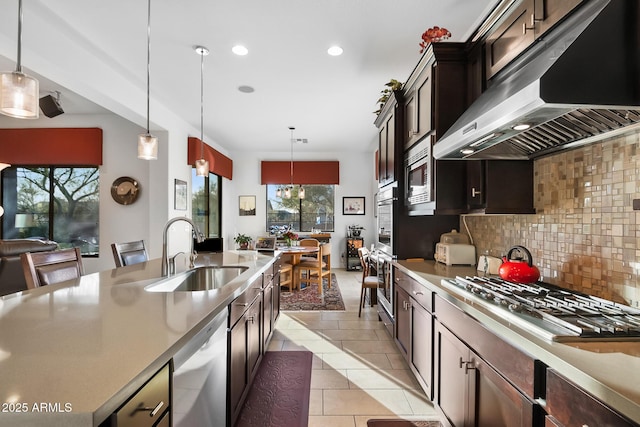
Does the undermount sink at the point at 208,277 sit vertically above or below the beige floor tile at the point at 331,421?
above

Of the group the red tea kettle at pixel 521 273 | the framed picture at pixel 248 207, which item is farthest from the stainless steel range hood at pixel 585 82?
the framed picture at pixel 248 207

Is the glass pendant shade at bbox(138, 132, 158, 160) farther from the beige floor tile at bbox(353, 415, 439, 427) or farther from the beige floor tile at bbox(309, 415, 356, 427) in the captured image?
the beige floor tile at bbox(353, 415, 439, 427)

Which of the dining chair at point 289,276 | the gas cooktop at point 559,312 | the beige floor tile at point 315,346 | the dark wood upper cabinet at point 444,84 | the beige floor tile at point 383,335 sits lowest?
the beige floor tile at point 315,346

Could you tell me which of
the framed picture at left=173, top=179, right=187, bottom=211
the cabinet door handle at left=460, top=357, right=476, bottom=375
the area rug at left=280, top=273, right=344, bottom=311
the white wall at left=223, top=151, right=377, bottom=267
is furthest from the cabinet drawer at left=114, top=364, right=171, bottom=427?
the white wall at left=223, top=151, right=377, bottom=267

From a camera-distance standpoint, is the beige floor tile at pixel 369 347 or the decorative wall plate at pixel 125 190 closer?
the beige floor tile at pixel 369 347

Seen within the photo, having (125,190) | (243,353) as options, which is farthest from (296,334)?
(125,190)

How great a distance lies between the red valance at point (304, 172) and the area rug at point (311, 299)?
119 inches

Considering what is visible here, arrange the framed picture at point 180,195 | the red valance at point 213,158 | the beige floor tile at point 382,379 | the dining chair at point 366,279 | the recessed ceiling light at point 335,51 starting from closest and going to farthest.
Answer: the beige floor tile at point 382,379 < the recessed ceiling light at point 335,51 < the dining chair at point 366,279 < the framed picture at point 180,195 < the red valance at point 213,158

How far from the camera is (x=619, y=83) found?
3.67ft

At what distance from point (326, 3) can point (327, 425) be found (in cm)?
290

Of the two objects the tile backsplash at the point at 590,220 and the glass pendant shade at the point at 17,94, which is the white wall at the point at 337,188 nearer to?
the tile backsplash at the point at 590,220

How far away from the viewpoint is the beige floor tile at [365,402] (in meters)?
2.09

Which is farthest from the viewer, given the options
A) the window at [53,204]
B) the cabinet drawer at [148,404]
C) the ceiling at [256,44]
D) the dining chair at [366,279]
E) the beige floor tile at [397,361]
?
the window at [53,204]

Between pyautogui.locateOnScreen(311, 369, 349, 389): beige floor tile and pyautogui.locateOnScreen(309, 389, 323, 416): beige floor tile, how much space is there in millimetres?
77
